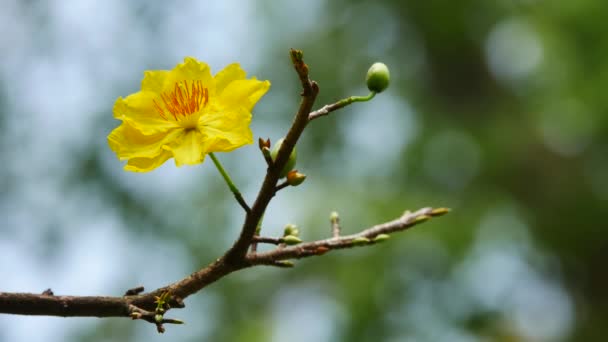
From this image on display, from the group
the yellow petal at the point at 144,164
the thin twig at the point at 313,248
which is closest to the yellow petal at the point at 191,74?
the yellow petal at the point at 144,164

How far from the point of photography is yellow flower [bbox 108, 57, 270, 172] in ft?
2.94

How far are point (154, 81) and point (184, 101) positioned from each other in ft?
0.16

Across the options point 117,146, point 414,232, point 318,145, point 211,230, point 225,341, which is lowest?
point 117,146

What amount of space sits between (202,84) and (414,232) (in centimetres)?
404

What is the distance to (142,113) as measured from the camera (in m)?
0.99

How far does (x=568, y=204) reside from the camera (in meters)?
5.76

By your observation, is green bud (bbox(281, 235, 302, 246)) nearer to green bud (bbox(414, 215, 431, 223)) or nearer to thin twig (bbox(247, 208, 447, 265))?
thin twig (bbox(247, 208, 447, 265))

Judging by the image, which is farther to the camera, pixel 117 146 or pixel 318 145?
pixel 318 145

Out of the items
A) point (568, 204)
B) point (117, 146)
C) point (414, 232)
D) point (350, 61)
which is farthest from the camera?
point (350, 61)

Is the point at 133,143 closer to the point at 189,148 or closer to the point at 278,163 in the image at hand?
the point at 189,148

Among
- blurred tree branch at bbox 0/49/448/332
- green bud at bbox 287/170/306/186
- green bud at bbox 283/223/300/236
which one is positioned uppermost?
green bud at bbox 283/223/300/236

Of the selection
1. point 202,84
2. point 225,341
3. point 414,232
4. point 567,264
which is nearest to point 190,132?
point 202,84

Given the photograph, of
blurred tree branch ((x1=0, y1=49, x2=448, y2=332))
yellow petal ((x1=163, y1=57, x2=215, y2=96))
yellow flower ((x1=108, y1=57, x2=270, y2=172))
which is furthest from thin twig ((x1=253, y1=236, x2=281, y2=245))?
yellow petal ((x1=163, y1=57, x2=215, y2=96))

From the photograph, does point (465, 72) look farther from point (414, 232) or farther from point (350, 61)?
point (414, 232)
